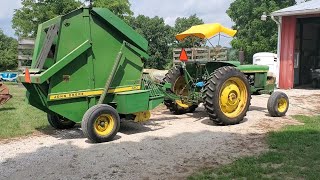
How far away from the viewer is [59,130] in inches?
336

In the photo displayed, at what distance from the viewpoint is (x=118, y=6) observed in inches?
1257

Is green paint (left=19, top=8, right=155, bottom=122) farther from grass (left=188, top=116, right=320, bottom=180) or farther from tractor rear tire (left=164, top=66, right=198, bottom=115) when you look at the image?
grass (left=188, top=116, right=320, bottom=180)

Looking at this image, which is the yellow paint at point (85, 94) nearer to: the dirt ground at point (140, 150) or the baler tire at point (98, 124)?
the baler tire at point (98, 124)

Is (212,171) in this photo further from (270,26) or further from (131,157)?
(270,26)

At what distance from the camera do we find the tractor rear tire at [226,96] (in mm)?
8547

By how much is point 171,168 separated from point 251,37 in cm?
3737

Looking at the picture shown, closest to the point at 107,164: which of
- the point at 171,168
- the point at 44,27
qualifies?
the point at 171,168

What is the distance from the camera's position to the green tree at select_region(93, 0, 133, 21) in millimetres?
29922

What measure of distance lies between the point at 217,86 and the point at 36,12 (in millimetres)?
21448

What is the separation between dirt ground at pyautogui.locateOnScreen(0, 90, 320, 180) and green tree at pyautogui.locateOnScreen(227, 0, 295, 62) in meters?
31.0

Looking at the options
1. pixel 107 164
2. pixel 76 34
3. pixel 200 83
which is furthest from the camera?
pixel 200 83

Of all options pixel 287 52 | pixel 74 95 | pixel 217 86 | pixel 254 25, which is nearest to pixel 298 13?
pixel 287 52

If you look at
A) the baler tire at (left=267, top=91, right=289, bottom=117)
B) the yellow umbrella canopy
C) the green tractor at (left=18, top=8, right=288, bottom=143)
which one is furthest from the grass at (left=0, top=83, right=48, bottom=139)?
the baler tire at (left=267, top=91, right=289, bottom=117)

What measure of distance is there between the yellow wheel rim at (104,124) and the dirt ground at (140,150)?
0.25 m
